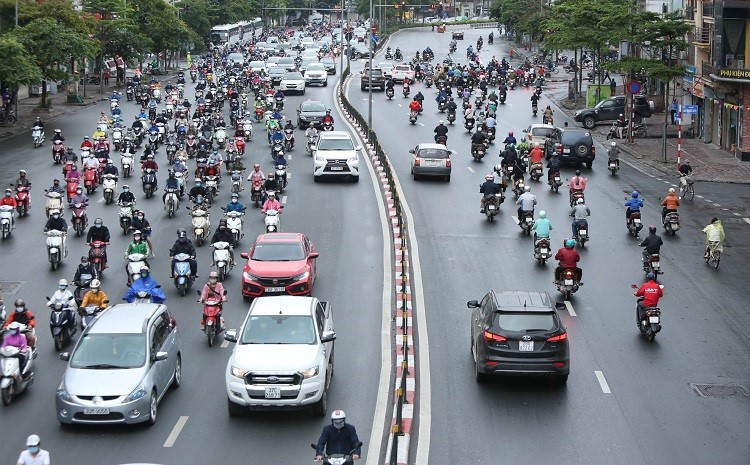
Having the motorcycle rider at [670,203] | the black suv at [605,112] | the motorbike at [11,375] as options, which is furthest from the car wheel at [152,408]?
the black suv at [605,112]

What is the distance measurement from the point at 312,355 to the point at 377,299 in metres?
8.22

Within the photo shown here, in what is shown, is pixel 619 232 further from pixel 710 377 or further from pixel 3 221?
pixel 3 221

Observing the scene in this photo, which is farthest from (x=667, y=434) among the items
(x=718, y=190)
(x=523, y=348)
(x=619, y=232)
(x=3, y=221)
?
(x=718, y=190)

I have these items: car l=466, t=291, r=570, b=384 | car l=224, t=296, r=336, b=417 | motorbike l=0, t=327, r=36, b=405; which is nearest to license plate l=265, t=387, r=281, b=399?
car l=224, t=296, r=336, b=417

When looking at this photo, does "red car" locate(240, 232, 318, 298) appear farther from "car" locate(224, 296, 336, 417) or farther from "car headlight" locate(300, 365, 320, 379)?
"car headlight" locate(300, 365, 320, 379)

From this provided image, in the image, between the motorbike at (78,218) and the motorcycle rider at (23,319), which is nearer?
the motorcycle rider at (23,319)

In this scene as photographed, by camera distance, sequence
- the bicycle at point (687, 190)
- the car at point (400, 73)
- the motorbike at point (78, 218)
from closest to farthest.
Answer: the motorbike at point (78, 218) < the bicycle at point (687, 190) < the car at point (400, 73)

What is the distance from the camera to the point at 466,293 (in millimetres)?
28453

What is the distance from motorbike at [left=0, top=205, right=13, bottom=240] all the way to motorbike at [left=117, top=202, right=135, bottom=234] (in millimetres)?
3188

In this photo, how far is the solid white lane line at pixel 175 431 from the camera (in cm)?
1845

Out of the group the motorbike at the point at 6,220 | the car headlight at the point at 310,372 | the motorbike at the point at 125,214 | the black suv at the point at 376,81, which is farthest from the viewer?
the black suv at the point at 376,81

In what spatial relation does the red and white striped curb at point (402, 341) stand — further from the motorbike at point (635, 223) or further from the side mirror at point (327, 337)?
the motorbike at point (635, 223)

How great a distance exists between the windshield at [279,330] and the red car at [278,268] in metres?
6.40

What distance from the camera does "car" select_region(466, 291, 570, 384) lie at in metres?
20.6
